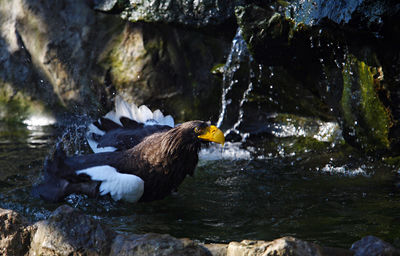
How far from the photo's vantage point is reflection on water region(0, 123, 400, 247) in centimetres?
375

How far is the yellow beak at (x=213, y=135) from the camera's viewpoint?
4.31m

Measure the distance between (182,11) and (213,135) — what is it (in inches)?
82.5

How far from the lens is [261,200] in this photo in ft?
14.5

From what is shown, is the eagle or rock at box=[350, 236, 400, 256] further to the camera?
the eagle

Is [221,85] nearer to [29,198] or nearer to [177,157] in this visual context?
[177,157]

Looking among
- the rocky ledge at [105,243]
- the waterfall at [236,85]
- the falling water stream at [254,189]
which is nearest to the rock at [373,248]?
the rocky ledge at [105,243]

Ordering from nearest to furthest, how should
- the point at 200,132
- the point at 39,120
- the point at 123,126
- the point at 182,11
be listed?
the point at 200,132
the point at 123,126
the point at 182,11
the point at 39,120

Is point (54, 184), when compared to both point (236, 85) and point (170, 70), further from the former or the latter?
point (170, 70)

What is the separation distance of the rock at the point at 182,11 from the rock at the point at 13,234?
337 centimetres

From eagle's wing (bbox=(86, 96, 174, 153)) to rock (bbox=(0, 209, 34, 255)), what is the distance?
1.95 metres

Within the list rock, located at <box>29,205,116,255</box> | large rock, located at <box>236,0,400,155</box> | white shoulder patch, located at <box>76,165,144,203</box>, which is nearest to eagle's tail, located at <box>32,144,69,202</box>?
white shoulder patch, located at <box>76,165,144,203</box>

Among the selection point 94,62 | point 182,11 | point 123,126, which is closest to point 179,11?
point 182,11

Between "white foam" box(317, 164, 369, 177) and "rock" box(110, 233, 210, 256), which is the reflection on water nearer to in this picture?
"white foam" box(317, 164, 369, 177)

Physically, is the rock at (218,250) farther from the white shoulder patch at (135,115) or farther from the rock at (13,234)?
the white shoulder patch at (135,115)
